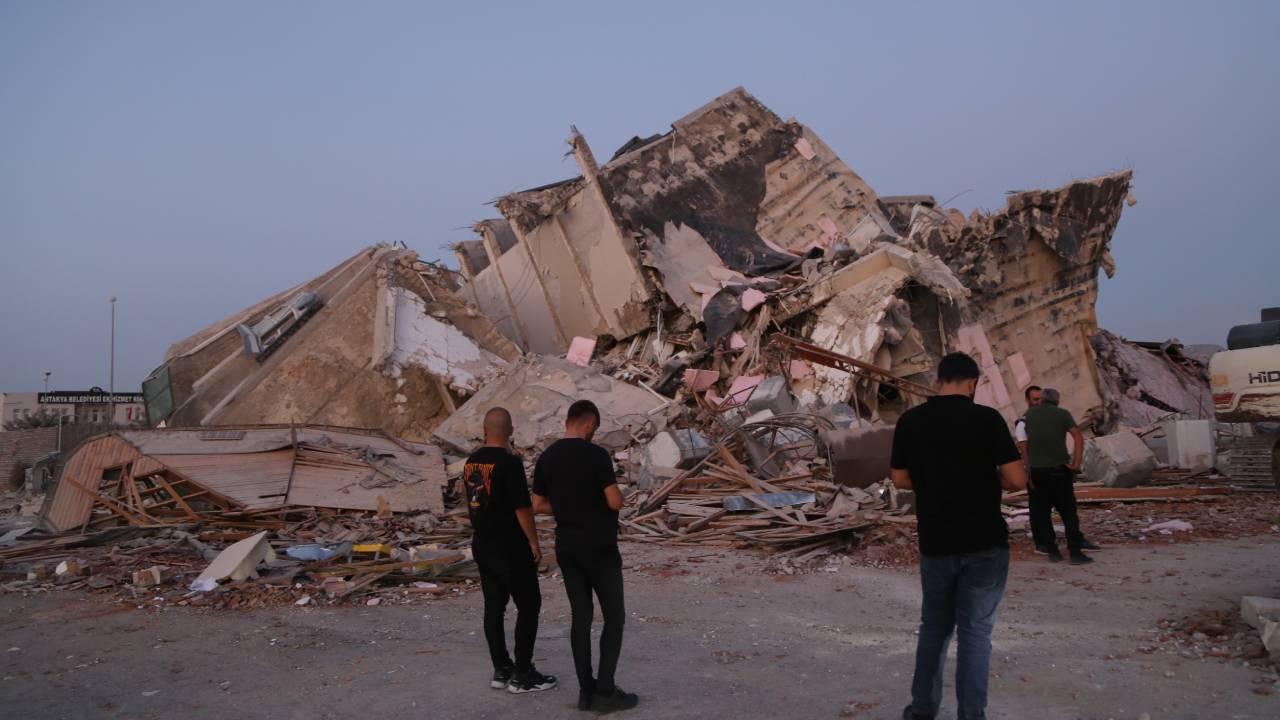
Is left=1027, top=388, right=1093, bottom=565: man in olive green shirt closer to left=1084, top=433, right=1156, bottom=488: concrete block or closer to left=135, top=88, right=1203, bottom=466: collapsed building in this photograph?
left=1084, top=433, right=1156, bottom=488: concrete block

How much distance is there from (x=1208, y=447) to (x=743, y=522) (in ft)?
24.8

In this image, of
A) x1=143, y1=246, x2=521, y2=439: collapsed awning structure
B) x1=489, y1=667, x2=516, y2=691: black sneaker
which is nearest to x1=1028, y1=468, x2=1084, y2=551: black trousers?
x1=489, y1=667, x2=516, y2=691: black sneaker

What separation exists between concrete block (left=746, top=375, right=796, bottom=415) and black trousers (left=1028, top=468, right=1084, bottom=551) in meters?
6.41

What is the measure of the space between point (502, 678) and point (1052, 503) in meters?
5.14

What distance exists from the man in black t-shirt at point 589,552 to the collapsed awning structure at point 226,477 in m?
6.97

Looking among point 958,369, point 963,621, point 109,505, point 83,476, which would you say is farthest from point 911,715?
point 83,476

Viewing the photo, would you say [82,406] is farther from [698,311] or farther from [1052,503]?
[1052,503]

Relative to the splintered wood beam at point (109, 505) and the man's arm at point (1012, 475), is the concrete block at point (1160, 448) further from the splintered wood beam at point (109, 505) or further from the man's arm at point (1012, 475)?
the splintered wood beam at point (109, 505)

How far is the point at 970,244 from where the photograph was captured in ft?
58.5

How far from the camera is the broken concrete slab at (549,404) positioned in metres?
15.4

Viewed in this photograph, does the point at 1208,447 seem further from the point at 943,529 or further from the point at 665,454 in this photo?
the point at 943,529

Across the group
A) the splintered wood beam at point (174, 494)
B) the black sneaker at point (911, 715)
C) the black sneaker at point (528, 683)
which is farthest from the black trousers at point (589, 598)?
the splintered wood beam at point (174, 494)

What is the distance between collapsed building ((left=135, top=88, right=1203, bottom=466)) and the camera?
53.5 feet

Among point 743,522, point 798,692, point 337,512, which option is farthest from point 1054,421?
point 337,512
